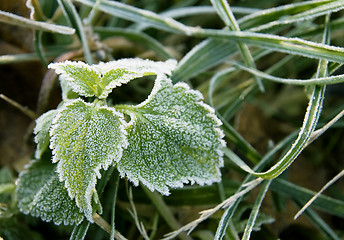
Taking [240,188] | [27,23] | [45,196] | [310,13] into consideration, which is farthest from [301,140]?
[27,23]

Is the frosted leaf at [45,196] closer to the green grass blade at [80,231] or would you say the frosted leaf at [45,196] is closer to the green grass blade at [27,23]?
the green grass blade at [80,231]

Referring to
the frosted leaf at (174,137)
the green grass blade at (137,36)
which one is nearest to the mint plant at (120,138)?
the frosted leaf at (174,137)

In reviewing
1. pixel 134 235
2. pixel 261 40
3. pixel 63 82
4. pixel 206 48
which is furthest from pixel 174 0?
pixel 134 235

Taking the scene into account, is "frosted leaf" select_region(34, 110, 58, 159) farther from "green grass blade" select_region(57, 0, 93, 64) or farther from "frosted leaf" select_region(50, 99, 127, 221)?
"green grass blade" select_region(57, 0, 93, 64)

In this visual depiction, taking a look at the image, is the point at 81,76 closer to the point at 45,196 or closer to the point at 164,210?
the point at 45,196

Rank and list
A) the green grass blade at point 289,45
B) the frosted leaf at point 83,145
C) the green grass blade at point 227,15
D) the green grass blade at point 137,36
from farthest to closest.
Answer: the green grass blade at point 137,36
the green grass blade at point 227,15
the green grass blade at point 289,45
the frosted leaf at point 83,145

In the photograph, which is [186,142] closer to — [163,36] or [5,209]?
[5,209]
